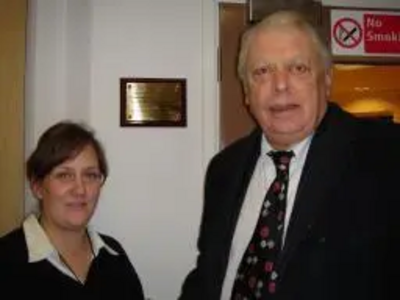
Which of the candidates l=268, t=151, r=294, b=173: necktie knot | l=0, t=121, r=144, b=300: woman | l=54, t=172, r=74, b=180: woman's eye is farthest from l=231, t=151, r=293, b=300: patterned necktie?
l=54, t=172, r=74, b=180: woman's eye

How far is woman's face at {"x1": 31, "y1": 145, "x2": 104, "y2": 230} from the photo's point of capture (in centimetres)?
161

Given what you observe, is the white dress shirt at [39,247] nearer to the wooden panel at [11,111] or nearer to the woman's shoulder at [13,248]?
the woman's shoulder at [13,248]

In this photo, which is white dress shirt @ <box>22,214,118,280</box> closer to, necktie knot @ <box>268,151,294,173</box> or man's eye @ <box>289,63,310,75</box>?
necktie knot @ <box>268,151,294,173</box>

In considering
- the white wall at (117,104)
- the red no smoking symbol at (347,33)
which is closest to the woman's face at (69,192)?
the white wall at (117,104)

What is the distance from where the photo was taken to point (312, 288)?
1.11m

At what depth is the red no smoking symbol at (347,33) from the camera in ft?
8.22

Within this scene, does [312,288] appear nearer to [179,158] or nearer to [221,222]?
[221,222]

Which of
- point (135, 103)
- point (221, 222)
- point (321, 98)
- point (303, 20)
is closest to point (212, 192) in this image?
point (221, 222)

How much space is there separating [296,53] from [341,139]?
0.27 m

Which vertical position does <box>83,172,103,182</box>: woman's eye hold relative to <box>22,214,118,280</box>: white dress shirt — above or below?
above

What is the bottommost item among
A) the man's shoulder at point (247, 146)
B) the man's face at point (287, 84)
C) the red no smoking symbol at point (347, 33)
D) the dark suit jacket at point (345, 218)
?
the dark suit jacket at point (345, 218)

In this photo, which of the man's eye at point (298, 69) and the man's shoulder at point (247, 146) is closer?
the man's eye at point (298, 69)

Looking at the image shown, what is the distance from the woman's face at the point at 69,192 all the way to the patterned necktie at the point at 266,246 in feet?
2.05

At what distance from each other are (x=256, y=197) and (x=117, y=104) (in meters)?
1.04
